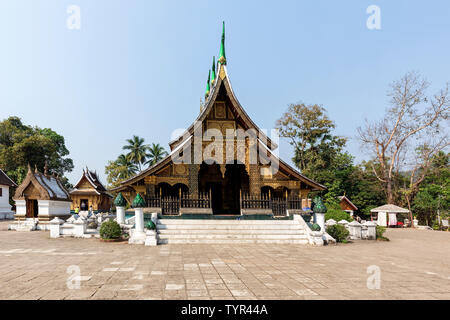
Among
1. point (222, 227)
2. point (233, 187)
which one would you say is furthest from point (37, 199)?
point (222, 227)

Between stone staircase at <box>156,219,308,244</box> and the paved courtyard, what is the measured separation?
249cm

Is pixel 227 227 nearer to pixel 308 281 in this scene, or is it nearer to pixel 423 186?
pixel 308 281

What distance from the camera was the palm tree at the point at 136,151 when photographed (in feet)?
170

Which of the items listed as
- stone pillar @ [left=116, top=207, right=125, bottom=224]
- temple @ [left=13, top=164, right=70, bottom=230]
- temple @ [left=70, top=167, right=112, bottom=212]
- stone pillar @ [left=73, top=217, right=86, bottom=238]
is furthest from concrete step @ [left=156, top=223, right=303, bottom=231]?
temple @ [left=70, top=167, right=112, bottom=212]

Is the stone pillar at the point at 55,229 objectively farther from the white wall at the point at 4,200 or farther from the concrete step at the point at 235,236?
the white wall at the point at 4,200

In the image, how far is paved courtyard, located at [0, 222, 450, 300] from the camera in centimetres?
481

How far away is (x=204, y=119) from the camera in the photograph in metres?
16.2

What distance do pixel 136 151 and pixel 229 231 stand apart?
43252mm

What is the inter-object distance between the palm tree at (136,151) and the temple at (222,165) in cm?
3660

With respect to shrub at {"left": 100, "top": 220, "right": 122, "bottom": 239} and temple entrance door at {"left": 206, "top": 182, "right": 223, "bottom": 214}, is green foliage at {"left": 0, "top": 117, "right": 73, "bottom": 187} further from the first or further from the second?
shrub at {"left": 100, "top": 220, "right": 122, "bottom": 239}

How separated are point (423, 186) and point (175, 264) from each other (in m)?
35.5

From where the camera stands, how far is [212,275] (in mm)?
6125
